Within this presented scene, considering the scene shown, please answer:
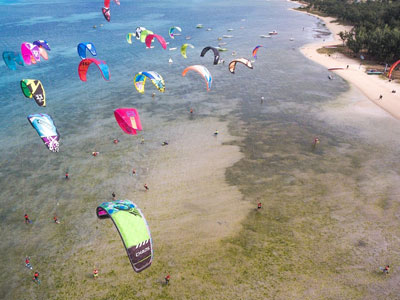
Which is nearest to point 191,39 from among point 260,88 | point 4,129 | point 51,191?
point 260,88

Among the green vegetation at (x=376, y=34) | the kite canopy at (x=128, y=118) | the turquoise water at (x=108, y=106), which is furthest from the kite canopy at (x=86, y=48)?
the green vegetation at (x=376, y=34)

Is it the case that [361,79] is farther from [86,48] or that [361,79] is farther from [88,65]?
[86,48]

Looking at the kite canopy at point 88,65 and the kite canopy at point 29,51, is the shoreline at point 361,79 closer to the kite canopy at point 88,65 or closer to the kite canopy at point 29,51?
the kite canopy at point 88,65

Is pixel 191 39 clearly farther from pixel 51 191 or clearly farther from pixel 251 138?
pixel 51 191

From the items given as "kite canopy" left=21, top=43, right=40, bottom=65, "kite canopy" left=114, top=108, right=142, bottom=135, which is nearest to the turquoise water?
"kite canopy" left=114, top=108, right=142, bottom=135

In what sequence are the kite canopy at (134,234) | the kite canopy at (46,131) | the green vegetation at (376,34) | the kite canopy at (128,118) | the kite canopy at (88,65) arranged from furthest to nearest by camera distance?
the green vegetation at (376,34) < the kite canopy at (88,65) < the kite canopy at (128,118) < the kite canopy at (46,131) < the kite canopy at (134,234)

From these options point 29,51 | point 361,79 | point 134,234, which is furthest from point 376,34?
point 134,234

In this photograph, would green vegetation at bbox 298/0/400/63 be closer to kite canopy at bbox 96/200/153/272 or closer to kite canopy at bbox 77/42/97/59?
kite canopy at bbox 77/42/97/59
